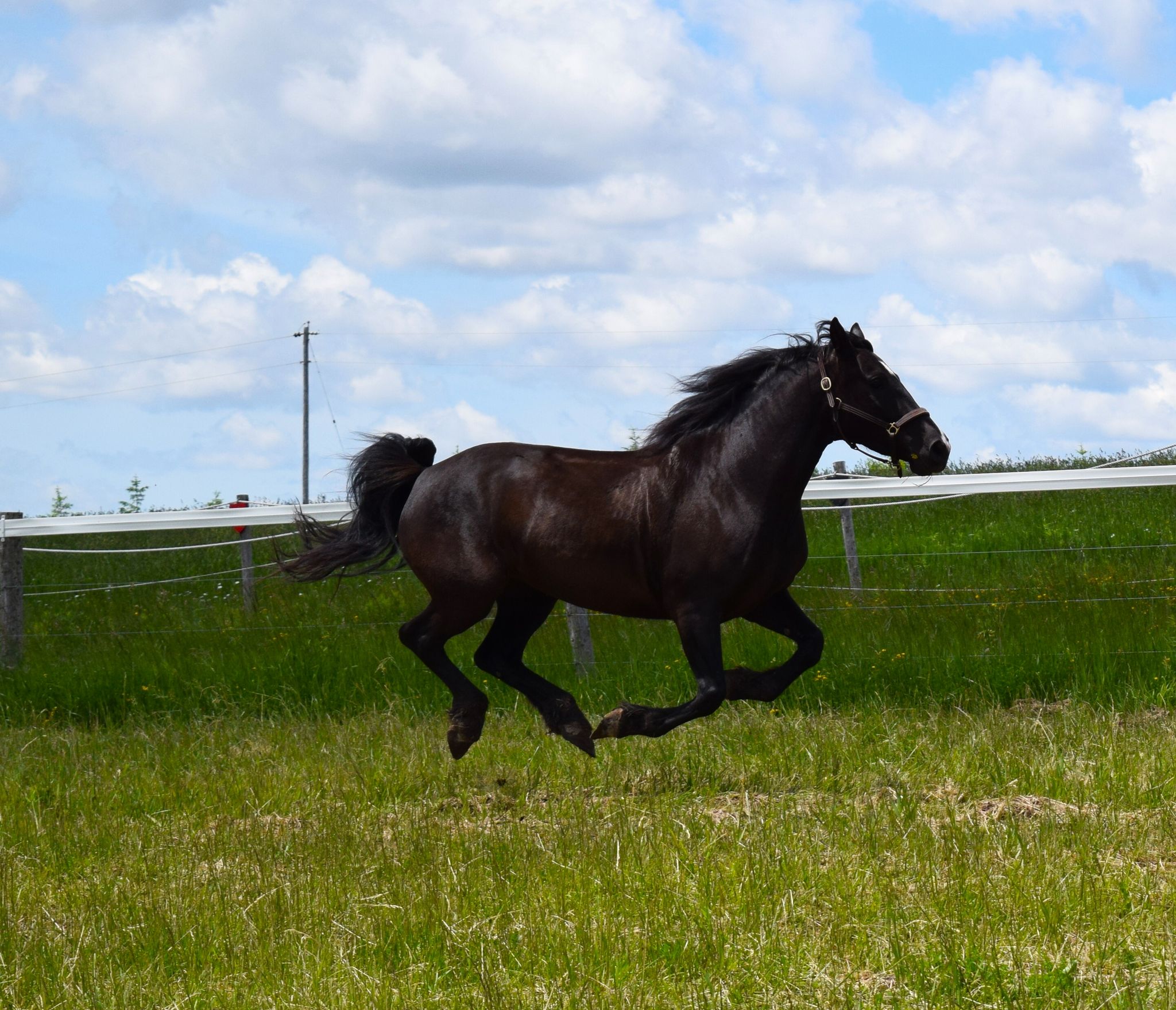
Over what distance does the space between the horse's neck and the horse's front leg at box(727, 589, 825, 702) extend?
0.53 m

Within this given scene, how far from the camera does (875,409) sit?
5652mm

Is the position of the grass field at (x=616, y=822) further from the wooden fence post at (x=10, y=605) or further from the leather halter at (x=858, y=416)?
the leather halter at (x=858, y=416)

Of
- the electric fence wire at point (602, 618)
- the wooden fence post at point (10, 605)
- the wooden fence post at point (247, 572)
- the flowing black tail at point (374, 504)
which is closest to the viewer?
the flowing black tail at point (374, 504)

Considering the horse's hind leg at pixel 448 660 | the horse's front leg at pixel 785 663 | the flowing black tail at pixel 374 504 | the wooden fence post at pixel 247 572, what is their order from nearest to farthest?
the horse's front leg at pixel 785 663 < the horse's hind leg at pixel 448 660 < the flowing black tail at pixel 374 504 < the wooden fence post at pixel 247 572

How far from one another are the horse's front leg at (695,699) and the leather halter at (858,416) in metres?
0.94

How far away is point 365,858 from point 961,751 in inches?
117

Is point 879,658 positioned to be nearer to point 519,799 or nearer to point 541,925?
point 519,799

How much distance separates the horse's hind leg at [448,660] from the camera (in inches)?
245

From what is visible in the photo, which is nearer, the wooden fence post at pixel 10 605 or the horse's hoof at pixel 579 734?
the horse's hoof at pixel 579 734

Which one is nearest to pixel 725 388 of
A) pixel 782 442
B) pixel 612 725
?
pixel 782 442

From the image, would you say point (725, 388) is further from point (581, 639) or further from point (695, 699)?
point (581, 639)

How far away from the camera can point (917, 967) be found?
12.6 ft

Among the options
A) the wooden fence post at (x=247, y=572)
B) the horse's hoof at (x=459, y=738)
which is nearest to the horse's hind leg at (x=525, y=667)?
the horse's hoof at (x=459, y=738)

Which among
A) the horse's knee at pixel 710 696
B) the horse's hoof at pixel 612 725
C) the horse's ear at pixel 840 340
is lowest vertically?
the horse's hoof at pixel 612 725
